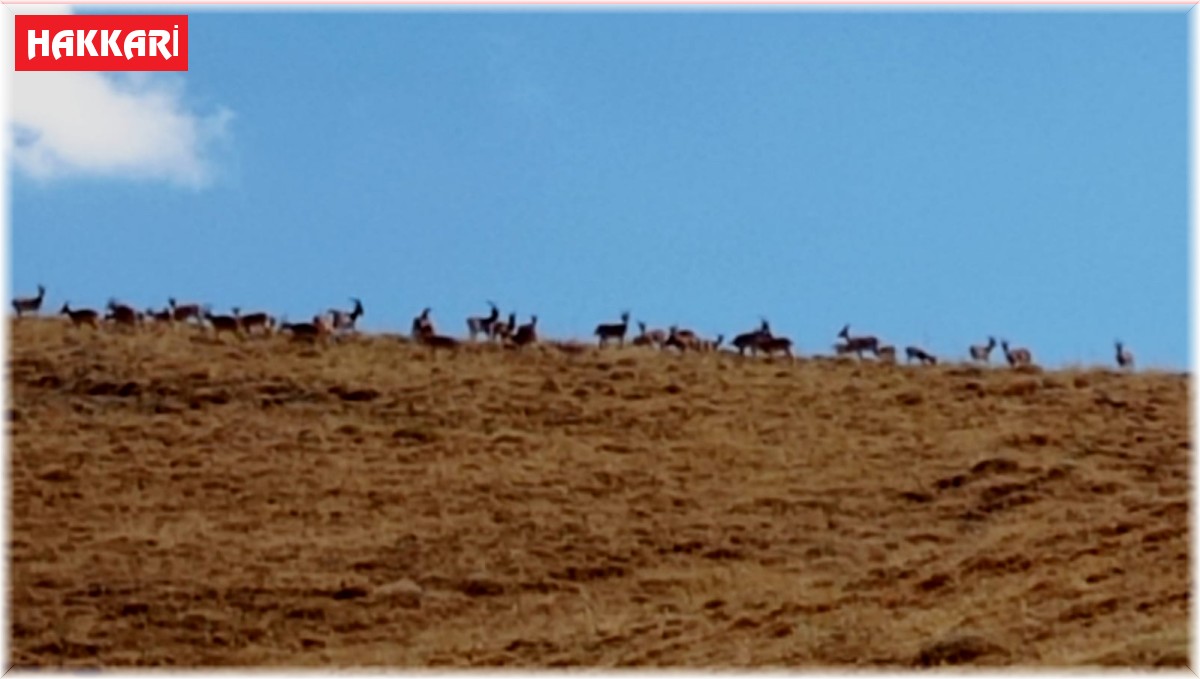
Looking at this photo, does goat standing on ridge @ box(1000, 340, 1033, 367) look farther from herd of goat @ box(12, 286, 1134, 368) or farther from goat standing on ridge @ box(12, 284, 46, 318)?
goat standing on ridge @ box(12, 284, 46, 318)

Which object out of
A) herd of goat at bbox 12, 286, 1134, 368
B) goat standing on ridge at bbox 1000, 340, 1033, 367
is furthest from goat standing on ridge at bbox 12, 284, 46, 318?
goat standing on ridge at bbox 1000, 340, 1033, 367

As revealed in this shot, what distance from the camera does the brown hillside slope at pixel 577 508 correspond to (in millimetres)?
22172

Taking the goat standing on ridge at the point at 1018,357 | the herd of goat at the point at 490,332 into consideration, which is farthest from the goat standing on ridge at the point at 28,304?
the goat standing on ridge at the point at 1018,357

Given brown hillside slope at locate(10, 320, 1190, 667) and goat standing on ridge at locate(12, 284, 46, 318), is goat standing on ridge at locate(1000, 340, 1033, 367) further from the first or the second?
goat standing on ridge at locate(12, 284, 46, 318)

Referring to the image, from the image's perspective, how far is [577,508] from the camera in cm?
2762

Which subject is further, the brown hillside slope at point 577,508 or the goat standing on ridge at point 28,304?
the goat standing on ridge at point 28,304

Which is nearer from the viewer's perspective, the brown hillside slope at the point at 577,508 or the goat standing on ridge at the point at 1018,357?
the brown hillside slope at the point at 577,508

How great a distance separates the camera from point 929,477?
29.0m

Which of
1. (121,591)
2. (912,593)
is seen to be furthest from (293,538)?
(912,593)

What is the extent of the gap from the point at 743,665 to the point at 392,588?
6.20 meters

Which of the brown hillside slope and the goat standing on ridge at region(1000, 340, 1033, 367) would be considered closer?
the brown hillside slope

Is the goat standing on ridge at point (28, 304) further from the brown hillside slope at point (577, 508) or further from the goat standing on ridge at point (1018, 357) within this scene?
the goat standing on ridge at point (1018, 357)

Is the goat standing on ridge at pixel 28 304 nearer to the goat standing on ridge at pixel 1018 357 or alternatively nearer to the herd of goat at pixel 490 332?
the herd of goat at pixel 490 332

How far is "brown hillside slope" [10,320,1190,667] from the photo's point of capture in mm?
22172
